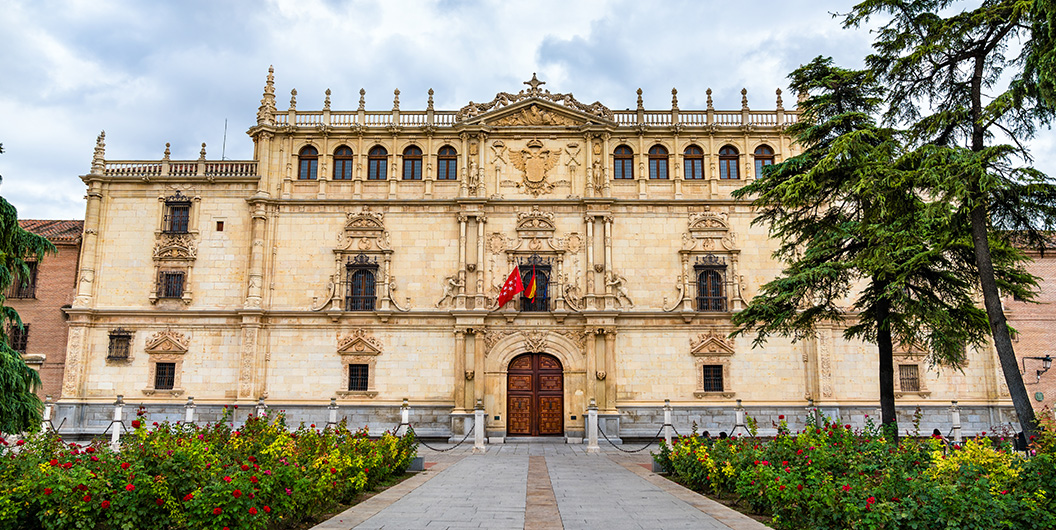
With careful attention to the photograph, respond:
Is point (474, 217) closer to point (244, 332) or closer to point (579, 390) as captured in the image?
point (579, 390)

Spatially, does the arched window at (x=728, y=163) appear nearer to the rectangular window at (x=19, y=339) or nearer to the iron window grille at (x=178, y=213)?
the iron window grille at (x=178, y=213)

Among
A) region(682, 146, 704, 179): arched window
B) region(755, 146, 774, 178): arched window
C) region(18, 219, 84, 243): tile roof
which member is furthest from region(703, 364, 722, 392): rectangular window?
region(18, 219, 84, 243): tile roof

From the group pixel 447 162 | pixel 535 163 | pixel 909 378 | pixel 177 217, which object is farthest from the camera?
pixel 447 162

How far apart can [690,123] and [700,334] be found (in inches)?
387

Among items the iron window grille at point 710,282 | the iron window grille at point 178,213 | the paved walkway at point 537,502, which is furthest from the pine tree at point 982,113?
the iron window grille at point 178,213

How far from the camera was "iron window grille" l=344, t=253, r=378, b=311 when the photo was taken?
31.3 metres

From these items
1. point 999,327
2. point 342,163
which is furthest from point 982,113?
point 342,163

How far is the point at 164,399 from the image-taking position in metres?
30.2

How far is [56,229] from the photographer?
34.2 meters

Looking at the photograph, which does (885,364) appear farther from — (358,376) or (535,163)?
(358,376)

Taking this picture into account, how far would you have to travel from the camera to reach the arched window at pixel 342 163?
1291 inches

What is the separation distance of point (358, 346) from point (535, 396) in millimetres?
7939

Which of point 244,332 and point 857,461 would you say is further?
point 244,332

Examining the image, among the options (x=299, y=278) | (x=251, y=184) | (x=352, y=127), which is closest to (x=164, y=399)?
(x=299, y=278)
